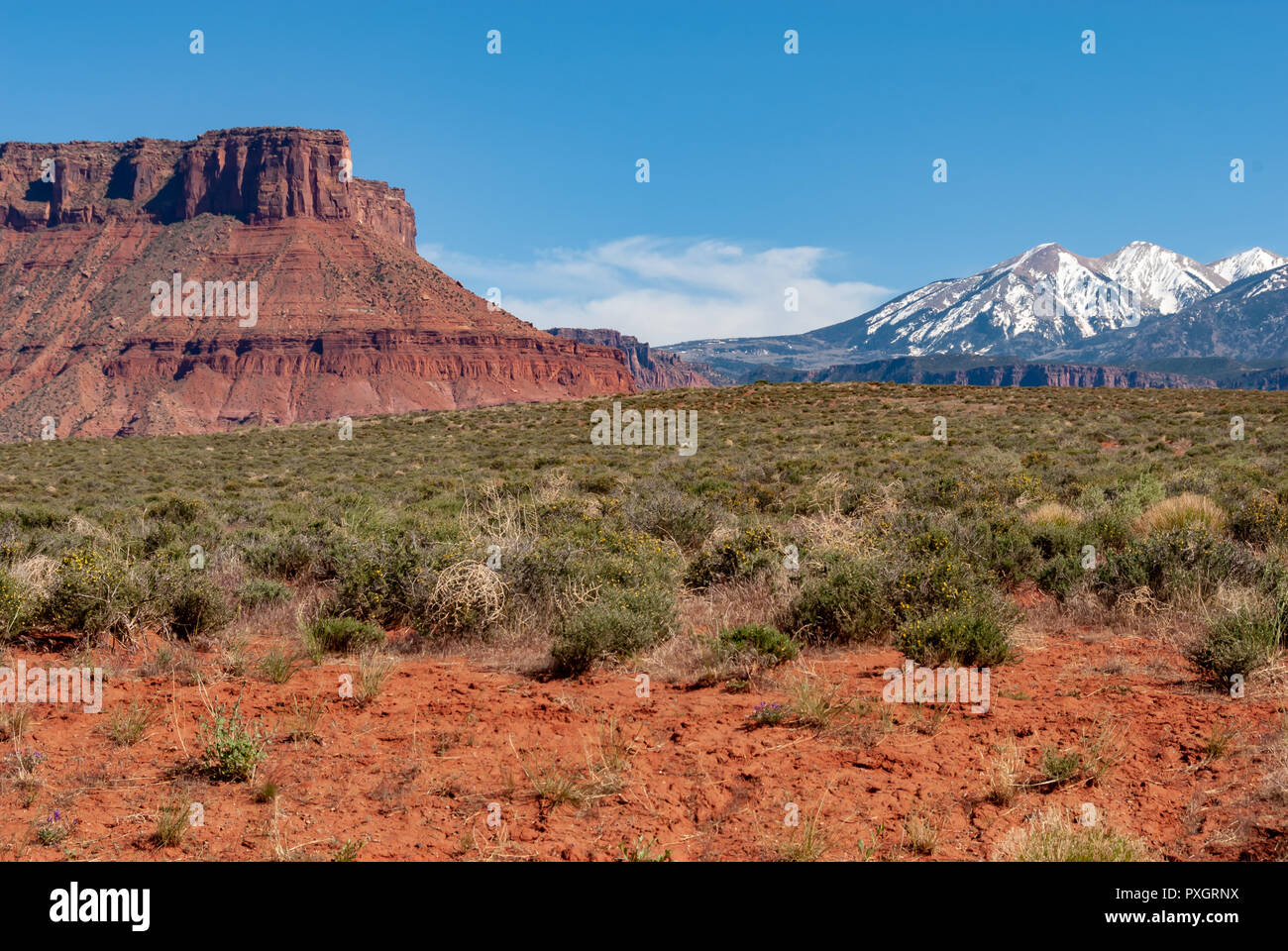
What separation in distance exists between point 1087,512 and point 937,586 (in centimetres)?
593

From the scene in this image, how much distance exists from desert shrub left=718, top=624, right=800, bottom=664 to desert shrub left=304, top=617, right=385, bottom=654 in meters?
2.97

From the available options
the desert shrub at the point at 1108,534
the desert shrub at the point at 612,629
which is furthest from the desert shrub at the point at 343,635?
the desert shrub at the point at 1108,534

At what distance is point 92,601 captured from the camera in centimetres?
630

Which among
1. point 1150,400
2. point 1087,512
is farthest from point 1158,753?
point 1150,400

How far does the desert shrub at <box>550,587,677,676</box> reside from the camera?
229 inches

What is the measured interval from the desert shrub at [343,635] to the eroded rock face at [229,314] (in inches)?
4510

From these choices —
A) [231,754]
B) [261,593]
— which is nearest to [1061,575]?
[231,754]

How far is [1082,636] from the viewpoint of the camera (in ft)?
20.8

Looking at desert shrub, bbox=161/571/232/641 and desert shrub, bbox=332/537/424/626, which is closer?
desert shrub, bbox=161/571/232/641

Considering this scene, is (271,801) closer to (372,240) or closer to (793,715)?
(793,715)

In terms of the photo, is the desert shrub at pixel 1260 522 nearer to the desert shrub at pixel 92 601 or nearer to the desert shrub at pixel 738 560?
the desert shrub at pixel 738 560

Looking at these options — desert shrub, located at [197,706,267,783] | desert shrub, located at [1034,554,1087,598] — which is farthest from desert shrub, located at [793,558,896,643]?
desert shrub, located at [197,706,267,783]

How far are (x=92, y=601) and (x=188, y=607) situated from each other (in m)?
0.70

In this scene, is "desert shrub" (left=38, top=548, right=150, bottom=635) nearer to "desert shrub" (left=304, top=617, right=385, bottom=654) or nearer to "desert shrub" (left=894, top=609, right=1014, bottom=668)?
"desert shrub" (left=304, top=617, right=385, bottom=654)
